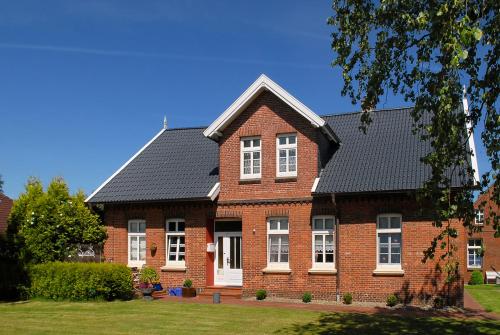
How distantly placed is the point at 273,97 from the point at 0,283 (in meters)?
12.3

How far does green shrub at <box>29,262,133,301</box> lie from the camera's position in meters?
20.5

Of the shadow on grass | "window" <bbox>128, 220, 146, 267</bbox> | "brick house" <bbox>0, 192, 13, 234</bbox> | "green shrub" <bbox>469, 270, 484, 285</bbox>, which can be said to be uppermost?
"brick house" <bbox>0, 192, 13, 234</bbox>

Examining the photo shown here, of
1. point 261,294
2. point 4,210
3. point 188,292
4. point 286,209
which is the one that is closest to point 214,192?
point 286,209

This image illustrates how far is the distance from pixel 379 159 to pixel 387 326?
788cm

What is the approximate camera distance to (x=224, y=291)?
22641 mm

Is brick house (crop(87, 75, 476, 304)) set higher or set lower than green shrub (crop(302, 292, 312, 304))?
higher

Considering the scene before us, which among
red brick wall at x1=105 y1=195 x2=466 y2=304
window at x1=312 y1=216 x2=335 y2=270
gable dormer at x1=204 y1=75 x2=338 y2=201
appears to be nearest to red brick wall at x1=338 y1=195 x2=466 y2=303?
red brick wall at x1=105 y1=195 x2=466 y2=304

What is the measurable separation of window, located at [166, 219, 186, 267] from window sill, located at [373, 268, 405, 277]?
25.9 ft

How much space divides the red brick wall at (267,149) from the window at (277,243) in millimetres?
1042

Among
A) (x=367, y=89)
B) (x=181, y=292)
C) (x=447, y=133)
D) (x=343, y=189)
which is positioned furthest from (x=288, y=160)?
(x=447, y=133)

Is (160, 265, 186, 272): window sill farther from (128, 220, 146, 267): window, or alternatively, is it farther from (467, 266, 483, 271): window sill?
(467, 266, 483, 271): window sill

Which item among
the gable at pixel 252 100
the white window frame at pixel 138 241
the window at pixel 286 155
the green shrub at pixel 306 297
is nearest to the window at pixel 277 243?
the green shrub at pixel 306 297

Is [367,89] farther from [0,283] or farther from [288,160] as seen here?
[0,283]

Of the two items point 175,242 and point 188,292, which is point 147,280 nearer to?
point 188,292
